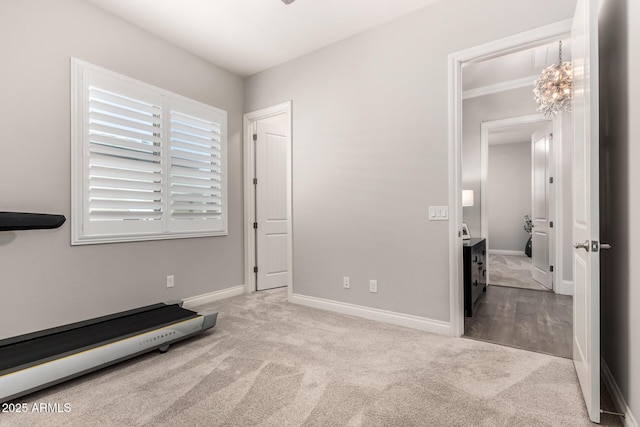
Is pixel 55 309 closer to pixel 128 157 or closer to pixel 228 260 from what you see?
pixel 128 157

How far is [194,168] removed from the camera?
356 cm

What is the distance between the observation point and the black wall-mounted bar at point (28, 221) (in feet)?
6.91

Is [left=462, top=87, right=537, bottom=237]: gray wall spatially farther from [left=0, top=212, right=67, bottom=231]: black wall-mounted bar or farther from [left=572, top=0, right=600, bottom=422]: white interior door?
[left=0, top=212, right=67, bottom=231]: black wall-mounted bar

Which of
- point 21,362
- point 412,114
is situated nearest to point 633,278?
point 412,114

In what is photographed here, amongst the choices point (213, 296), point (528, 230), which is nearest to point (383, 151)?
point (213, 296)

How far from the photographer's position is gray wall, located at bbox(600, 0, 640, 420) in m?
1.45

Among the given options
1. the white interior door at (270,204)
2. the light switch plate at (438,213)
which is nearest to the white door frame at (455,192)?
the light switch plate at (438,213)

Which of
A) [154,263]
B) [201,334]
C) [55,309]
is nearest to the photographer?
[55,309]

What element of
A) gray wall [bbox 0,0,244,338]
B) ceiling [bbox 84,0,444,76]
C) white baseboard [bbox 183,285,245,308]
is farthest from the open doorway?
gray wall [bbox 0,0,244,338]

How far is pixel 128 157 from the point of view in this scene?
295 centimetres

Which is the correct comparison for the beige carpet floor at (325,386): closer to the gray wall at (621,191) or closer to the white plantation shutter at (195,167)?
the gray wall at (621,191)

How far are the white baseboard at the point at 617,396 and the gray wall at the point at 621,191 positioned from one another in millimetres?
33

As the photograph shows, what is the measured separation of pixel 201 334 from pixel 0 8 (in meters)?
2.85

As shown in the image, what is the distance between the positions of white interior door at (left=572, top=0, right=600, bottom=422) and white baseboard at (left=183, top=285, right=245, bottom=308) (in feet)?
11.1
